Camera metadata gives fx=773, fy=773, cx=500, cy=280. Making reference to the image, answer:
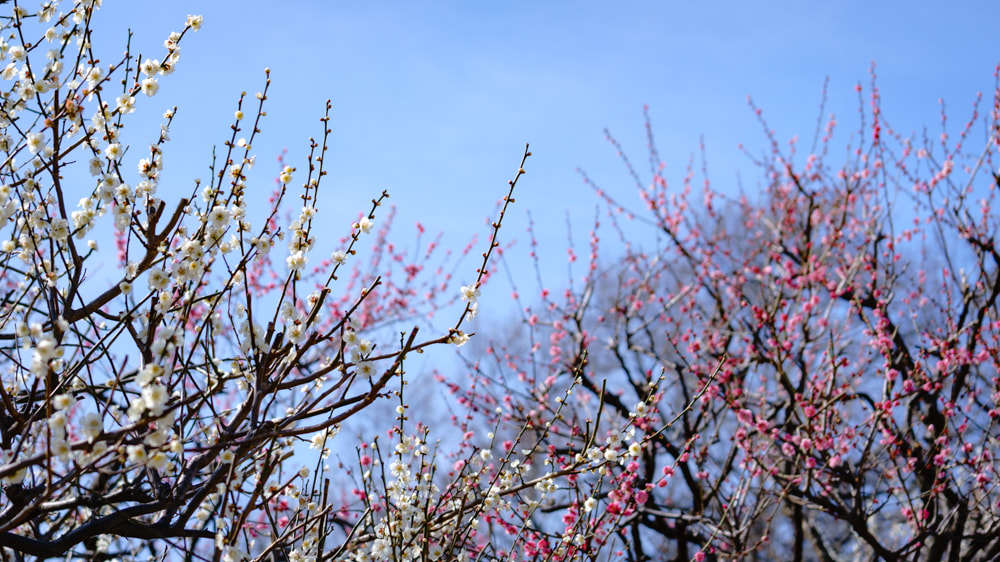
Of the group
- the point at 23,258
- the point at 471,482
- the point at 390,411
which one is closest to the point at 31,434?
the point at 23,258

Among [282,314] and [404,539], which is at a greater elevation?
[282,314]

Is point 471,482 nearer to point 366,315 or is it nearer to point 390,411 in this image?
point 366,315

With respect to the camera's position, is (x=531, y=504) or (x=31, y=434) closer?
(x=31, y=434)

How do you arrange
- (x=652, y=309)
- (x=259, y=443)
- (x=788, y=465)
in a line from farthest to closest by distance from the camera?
(x=652, y=309) < (x=788, y=465) < (x=259, y=443)

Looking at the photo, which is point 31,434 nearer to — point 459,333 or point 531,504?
point 459,333

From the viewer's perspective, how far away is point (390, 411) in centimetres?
1445

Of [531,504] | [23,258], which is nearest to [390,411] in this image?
[531,504]

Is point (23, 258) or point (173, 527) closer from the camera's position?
point (173, 527)

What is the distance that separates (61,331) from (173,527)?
0.72 meters

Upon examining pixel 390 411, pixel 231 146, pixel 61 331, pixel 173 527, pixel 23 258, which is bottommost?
pixel 173 527

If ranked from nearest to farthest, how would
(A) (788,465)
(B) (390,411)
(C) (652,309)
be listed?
(A) (788,465), (C) (652,309), (B) (390,411)

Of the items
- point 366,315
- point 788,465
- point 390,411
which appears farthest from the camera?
point 390,411

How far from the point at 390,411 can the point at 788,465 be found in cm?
869

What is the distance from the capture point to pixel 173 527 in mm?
2494
